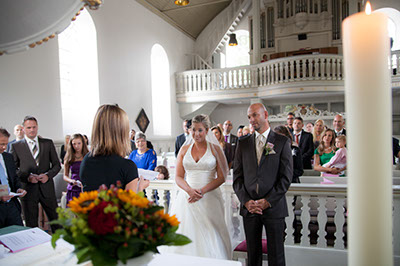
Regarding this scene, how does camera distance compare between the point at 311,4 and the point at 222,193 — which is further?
the point at 311,4

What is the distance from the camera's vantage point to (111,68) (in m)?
9.71

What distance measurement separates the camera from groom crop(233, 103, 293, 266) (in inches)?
107

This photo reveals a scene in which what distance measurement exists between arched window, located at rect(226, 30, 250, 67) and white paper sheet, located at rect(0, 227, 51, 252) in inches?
591

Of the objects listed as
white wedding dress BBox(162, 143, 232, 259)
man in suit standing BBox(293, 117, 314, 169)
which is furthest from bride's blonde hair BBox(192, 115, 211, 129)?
man in suit standing BBox(293, 117, 314, 169)

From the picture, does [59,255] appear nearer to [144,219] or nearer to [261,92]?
[144,219]

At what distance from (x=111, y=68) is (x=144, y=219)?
9397mm

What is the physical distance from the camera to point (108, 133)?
6.32 ft

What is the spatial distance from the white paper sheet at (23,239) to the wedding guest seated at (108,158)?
36cm

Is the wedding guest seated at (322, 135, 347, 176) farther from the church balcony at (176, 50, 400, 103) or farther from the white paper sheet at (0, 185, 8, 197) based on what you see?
the church balcony at (176, 50, 400, 103)

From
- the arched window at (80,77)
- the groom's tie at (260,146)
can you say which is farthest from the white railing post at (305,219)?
the arched window at (80,77)

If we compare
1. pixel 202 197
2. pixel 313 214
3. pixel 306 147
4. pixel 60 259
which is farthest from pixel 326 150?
pixel 60 259

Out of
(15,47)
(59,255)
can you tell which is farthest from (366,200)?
(15,47)

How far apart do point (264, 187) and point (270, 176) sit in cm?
11

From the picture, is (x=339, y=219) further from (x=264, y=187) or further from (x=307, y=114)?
(x=307, y=114)
